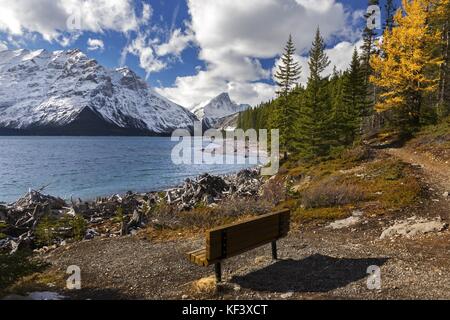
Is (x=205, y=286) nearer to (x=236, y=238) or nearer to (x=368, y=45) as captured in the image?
(x=236, y=238)

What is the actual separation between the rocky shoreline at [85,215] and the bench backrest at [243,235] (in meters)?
7.70

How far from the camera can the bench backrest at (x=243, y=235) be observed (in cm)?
810

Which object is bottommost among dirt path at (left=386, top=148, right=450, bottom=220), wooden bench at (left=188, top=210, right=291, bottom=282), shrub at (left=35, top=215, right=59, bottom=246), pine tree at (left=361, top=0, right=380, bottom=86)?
shrub at (left=35, top=215, right=59, bottom=246)

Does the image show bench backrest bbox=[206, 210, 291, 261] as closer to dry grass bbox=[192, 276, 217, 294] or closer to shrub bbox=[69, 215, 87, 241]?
dry grass bbox=[192, 276, 217, 294]

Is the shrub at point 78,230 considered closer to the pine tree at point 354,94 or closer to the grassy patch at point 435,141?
the grassy patch at point 435,141

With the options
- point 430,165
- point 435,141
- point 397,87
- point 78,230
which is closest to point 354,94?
point 397,87

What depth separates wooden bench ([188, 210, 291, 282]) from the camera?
808 cm

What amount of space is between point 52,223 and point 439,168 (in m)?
21.8

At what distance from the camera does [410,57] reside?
29656mm

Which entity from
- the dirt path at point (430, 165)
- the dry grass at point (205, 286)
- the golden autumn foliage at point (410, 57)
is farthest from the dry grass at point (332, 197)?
the golden autumn foliage at point (410, 57)

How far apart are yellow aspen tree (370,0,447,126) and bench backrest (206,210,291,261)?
82.6 feet

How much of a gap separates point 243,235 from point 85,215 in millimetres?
15987

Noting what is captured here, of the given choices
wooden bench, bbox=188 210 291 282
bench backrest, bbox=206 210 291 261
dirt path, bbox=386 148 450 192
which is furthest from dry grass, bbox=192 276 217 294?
dirt path, bbox=386 148 450 192

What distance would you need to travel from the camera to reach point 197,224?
51.9ft
